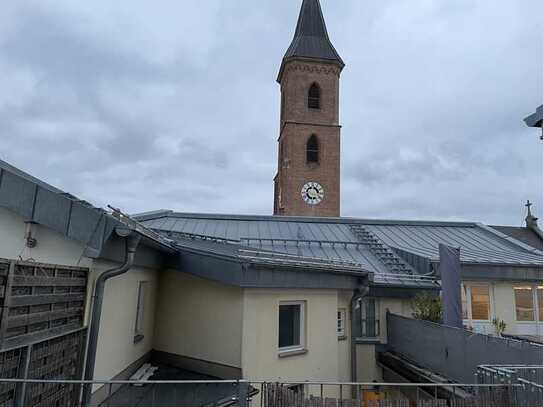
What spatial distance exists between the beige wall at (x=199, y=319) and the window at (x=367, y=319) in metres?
6.00

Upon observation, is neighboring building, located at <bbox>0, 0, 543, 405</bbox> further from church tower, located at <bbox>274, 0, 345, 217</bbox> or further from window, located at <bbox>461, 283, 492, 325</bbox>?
church tower, located at <bbox>274, 0, 345, 217</bbox>

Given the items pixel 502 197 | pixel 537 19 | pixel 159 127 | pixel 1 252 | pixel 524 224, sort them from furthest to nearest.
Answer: pixel 502 197 → pixel 159 127 → pixel 524 224 → pixel 537 19 → pixel 1 252

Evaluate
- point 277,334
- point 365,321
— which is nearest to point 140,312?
point 277,334

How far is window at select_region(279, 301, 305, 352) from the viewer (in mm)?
8344

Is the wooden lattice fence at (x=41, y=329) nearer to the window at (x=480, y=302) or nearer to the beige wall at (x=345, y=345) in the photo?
the beige wall at (x=345, y=345)

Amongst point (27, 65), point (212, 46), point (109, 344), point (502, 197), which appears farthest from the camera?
point (502, 197)

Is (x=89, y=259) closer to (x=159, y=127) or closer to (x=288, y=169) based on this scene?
(x=288, y=169)

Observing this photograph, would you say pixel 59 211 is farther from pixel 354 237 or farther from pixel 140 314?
pixel 354 237

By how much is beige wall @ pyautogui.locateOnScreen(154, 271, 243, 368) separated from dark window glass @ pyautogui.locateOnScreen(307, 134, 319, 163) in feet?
95.7

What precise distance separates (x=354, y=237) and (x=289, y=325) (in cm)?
954

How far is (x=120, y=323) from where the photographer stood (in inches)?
255

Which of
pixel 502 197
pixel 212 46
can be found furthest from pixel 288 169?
pixel 502 197

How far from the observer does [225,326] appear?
24.8ft

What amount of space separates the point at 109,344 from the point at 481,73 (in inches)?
1031
